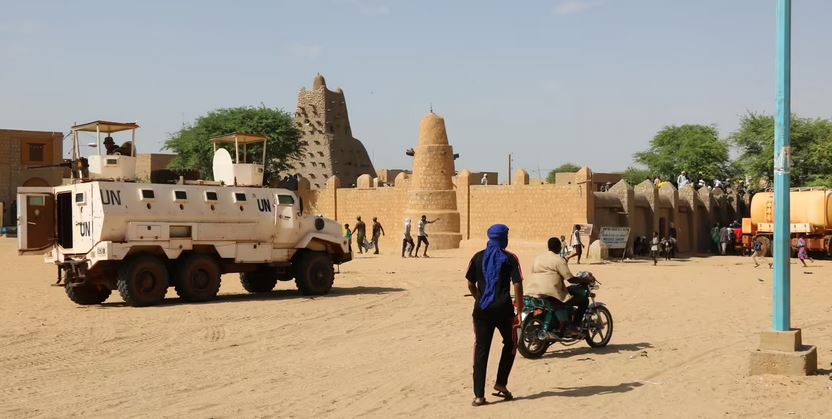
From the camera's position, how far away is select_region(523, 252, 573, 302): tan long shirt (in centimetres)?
1088

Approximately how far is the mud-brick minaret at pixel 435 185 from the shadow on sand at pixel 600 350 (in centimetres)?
2697

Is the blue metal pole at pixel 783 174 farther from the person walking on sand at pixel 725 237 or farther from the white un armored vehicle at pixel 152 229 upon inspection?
the person walking on sand at pixel 725 237

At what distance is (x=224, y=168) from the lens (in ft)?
62.8

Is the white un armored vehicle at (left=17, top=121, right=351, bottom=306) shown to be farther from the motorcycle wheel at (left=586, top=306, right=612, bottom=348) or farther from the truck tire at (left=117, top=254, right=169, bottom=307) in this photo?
the motorcycle wheel at (left=586, top=306, right=612, bottom=348)

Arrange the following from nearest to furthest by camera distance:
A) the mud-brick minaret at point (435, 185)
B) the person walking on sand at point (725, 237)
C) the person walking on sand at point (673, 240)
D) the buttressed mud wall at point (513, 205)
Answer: the buttressed mud wall at point (513, 205) < the person walking on sand at point (673, 240) < the mud-brick minaret at point (435, 185) < the person walking on sand at point (725, 237)

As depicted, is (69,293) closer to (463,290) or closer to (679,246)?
(463,290)

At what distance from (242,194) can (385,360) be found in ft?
27.9

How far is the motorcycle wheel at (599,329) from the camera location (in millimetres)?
11502

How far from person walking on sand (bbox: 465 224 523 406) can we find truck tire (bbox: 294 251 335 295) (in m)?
11.0

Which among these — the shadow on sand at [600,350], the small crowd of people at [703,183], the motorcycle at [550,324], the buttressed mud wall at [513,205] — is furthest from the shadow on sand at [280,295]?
the small crowd of people at [703,183]

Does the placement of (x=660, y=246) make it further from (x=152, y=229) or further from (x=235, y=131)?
(x=235, y=131)

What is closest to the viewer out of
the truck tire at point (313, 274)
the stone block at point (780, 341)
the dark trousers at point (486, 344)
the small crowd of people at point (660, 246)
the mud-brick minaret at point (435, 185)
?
the dark trousers at point (486, 344)

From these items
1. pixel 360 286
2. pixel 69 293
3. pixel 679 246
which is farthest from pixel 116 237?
pixel 679 246

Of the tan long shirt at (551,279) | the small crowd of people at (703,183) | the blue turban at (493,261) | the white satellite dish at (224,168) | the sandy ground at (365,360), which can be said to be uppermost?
the small crowd of people at (703,183)
